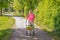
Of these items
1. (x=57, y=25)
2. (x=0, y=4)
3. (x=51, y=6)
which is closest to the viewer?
(x=0, y=4)

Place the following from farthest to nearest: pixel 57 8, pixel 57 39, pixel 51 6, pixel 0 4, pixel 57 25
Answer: pixel 51 6 → pixel 57 8 → pixel 57 25 → pixel 57 39 → pixel 0 4

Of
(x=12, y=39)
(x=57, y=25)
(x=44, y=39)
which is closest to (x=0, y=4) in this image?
(x=12, y=39)

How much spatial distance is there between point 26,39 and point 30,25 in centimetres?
208

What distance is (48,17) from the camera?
1895cm

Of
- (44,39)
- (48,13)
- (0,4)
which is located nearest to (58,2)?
(48,13)

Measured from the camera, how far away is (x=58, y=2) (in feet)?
55.8

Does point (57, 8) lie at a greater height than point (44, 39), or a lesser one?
greater

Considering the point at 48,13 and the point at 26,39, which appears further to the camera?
the point at 48,13

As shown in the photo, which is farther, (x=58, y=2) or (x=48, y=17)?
(x=48, y=17)

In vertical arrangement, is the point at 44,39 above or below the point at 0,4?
below

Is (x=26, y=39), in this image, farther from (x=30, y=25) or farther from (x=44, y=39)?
(x=30, y=25)

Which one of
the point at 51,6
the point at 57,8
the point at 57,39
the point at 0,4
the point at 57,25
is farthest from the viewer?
the point at 51,6

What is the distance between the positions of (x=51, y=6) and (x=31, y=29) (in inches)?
200

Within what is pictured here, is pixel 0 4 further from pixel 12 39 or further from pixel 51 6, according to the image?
pixel 51 6
